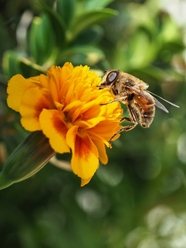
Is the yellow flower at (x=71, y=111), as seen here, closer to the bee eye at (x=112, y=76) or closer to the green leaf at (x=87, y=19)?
the bee eye at (x=112, y=76)

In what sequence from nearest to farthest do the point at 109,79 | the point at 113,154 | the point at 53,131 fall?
the point at 53,131 → the point at 109,79 → the point at 113,154

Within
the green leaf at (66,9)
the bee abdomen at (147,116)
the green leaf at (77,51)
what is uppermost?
the green leaf at (66,9)

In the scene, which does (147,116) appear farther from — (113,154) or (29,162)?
(113,154)

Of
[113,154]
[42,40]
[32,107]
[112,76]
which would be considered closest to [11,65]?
[42,40]

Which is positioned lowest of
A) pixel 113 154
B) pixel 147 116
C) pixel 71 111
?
pixel 113 154

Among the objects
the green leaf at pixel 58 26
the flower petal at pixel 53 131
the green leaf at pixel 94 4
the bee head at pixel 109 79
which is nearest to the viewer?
the flower petal at pixel 53 131

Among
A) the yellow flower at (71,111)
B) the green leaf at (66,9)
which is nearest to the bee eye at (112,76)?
the yellow flower at (71,111)

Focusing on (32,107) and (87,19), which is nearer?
(32,107)
